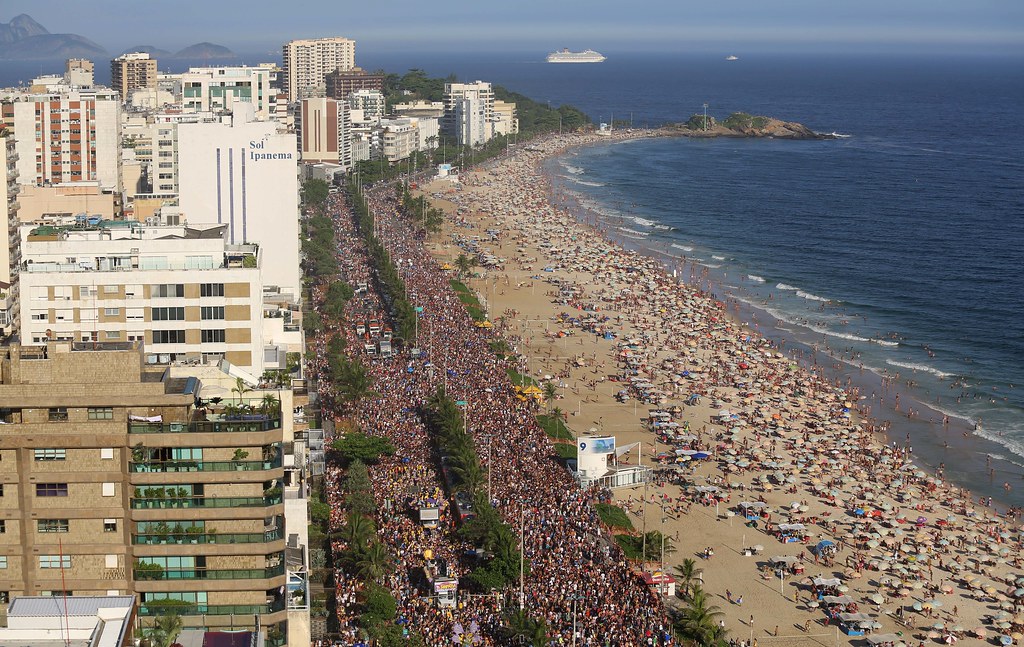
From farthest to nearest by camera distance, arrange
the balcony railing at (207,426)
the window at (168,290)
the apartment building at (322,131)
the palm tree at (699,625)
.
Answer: the apartment building at (322,131) < the window at (168,290) < the palm tree at (699,625) < the balcony railing at (207,426)

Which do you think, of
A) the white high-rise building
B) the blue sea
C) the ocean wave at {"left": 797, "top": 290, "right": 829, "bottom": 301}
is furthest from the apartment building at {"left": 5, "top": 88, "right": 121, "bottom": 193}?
the ocean wave at {"left": 797, "top": 290, "right": 829, "bottom": 301}

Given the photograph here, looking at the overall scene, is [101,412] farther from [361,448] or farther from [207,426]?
[361,448]

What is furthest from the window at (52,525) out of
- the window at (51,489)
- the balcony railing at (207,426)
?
the balcony railing at (207,426)

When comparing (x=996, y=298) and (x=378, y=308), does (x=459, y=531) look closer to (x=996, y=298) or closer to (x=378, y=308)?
(x=378, y=308)

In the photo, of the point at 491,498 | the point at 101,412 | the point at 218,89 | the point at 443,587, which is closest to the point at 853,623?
the point at 443,587

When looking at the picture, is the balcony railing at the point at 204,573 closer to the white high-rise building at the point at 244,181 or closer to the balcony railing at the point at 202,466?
the balcony railing at the point at 202,466
